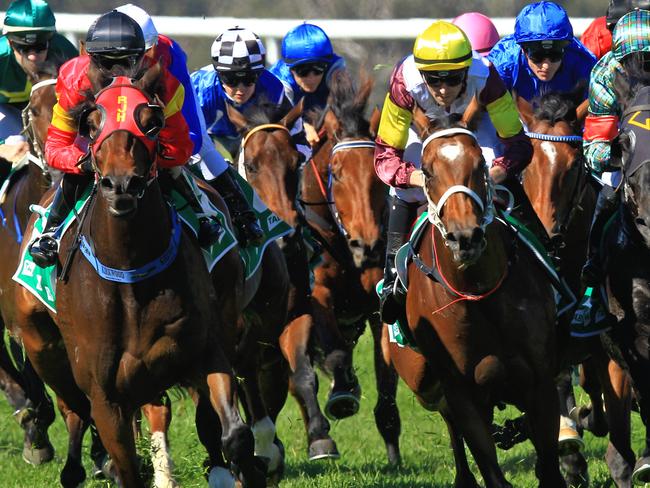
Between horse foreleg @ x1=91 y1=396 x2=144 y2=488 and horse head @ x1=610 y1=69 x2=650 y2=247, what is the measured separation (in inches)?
96.6

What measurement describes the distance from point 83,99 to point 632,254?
265 centimetres

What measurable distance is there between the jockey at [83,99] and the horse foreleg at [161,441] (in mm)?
1464

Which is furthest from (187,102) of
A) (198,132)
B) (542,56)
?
(542,56)

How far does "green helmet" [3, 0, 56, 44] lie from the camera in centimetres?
896

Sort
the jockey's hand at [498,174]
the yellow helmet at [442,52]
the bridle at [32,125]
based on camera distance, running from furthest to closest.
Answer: the bridle at [32,125]
the jockey's hand at [498,174]
the yellow helmet at [442,52]

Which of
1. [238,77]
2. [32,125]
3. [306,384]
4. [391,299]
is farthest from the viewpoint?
[238,77]

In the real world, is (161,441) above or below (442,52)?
below

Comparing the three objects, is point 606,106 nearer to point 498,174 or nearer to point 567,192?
point 498,174

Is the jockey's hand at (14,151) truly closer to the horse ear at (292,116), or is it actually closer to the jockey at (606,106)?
the horse ear at (292,116)

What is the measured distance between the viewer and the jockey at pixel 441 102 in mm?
7078

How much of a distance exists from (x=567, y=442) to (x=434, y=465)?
145 cm

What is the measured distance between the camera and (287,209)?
383 inches

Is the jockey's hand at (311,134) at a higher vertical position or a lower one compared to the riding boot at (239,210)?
higher

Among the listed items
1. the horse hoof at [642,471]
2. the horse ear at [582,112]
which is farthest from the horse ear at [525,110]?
the horse hoof at [642,471]
